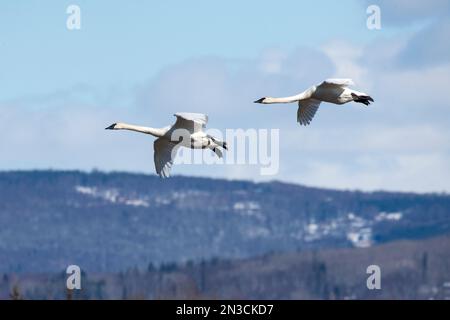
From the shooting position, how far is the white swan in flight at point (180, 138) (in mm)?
35188

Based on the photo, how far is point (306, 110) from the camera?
131ft

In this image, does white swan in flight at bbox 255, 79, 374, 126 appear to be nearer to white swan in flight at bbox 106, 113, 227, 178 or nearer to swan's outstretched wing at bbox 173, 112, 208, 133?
white swan in flight at bbox 106, 113, 227, 178

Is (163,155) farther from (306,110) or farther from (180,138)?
(306,110)

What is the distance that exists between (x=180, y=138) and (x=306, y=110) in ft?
16.2

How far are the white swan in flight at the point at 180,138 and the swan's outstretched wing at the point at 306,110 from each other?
139 inches

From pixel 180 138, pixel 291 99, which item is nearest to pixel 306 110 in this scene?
pixel 291 99

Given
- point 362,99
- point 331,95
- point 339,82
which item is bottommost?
point 362,99

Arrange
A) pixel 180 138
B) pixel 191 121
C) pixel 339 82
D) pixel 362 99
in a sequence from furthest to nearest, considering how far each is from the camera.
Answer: pixel 339 82 < pixel 362 99 < pixel 180 138 < pixel 191 121

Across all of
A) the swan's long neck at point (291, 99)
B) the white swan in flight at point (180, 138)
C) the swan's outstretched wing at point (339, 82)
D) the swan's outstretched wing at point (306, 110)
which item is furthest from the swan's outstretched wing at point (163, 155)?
the swan's outstretched wing at point (306, 110)

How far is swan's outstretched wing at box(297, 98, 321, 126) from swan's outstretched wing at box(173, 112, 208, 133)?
453 cm

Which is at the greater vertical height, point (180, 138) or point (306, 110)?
point (306, 110)
